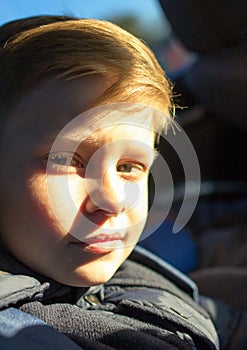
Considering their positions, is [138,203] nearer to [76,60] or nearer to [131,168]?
[131,168]

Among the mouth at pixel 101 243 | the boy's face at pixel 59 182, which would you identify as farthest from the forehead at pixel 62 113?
the mouth at pixel 101 243

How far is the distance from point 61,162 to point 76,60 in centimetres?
10

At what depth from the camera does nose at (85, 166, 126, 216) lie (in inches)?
23.3

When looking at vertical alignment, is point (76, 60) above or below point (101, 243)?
above

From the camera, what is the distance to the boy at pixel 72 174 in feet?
1.94

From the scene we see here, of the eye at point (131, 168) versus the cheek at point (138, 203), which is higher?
the eye at point (131, 168)

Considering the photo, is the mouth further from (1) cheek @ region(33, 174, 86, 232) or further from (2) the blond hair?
(2) the blond hair

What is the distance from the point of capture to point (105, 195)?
0.59 meters

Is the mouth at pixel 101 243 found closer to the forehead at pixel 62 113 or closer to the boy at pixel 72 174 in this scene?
the boy at pixel 72 174

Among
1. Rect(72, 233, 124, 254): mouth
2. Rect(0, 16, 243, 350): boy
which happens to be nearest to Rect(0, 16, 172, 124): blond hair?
Rect(0, 16, 243, 350): boy

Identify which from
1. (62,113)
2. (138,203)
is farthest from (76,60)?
(138,203)

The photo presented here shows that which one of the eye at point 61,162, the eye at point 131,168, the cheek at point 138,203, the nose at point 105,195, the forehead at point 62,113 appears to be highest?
the forehead at point 62,113

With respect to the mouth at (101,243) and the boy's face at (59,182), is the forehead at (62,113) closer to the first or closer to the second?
the boy's face at (59,182)

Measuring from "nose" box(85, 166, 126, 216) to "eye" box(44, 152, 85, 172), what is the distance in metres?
0.02
